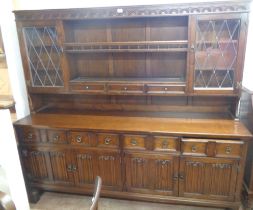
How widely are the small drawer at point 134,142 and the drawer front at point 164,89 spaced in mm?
445

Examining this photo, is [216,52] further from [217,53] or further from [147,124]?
[147,124]

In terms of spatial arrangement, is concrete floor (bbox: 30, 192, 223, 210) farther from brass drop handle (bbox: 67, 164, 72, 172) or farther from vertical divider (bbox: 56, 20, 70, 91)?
vertical divider (bbox: 56, 20, 70, 91)

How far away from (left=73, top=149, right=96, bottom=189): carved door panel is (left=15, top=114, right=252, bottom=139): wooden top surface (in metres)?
0.27

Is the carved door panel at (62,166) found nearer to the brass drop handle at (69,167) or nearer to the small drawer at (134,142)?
the brass drop handle at (69,167)

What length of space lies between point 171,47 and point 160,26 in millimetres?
292

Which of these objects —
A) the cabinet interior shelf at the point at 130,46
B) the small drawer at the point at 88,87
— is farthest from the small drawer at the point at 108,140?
the cabinet interior shelf at the point at 130,46

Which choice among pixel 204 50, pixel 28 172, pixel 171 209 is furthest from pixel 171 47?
pixel 28 172

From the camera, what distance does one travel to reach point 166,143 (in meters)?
1.92

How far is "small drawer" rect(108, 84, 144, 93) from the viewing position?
2.11 metres

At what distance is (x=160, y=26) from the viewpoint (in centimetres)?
216

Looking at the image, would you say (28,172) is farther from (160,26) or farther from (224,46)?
(224,46)

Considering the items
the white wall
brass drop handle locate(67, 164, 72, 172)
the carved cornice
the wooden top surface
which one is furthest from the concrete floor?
the carved cornice

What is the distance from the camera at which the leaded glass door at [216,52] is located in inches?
74.2

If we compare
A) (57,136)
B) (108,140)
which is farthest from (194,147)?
(57,136)
